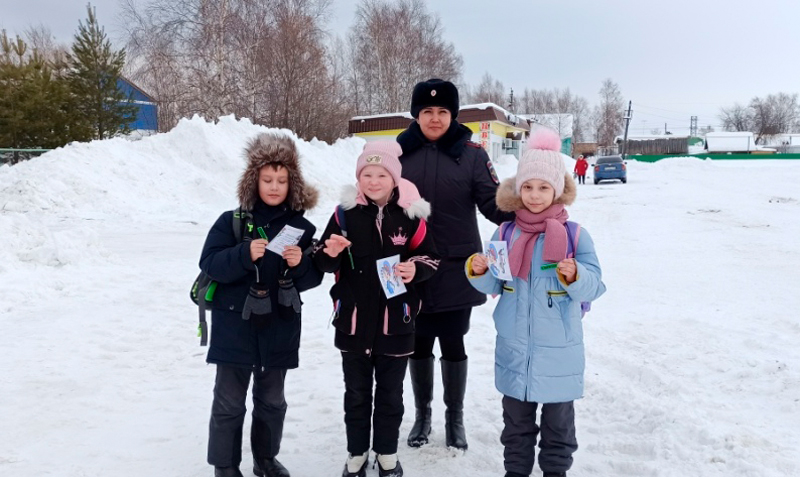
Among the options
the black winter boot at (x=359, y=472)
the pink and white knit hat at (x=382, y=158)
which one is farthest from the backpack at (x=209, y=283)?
→ the black winter boot at (x=359, y=472)

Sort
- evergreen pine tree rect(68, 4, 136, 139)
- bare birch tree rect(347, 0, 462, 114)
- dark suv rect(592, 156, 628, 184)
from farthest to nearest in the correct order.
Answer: bare birch tree rect(347, 0, 462, 114), dark suv rect(592, 156, 628, 184), evergreen pine tree rect(68, 4, 136, 139)

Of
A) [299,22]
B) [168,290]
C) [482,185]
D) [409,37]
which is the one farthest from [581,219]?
[409,37]

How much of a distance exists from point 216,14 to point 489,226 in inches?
656

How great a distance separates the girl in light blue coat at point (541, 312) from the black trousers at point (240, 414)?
3.84ft

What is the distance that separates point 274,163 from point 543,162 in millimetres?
1362

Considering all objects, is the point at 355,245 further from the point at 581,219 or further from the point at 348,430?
the point at 581,219

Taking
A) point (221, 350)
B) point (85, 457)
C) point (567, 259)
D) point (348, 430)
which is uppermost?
point (567, 259)

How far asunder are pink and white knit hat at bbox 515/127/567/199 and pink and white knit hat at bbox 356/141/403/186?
63cm

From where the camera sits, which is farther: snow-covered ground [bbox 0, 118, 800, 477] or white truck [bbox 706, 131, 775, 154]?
white truck [bbox 706, 131, 775, 154]

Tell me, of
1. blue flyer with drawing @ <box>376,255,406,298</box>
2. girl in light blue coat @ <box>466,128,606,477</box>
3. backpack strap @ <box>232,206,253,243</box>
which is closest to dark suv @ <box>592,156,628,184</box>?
girl in light blue coat @ <box>466,128,606,477</box>

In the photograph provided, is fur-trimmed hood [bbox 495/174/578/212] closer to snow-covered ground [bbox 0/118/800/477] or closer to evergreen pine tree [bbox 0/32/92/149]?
snow-covered ground [bbox 0/118/800/477]

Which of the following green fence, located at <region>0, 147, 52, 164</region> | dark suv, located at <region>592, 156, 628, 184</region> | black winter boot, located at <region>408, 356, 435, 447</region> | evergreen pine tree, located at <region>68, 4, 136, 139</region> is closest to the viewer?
black winter boot, located at <region>408, 356, 435, 447</region>

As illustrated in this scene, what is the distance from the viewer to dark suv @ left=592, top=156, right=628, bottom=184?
2738 cm

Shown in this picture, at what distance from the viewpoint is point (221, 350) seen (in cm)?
299
